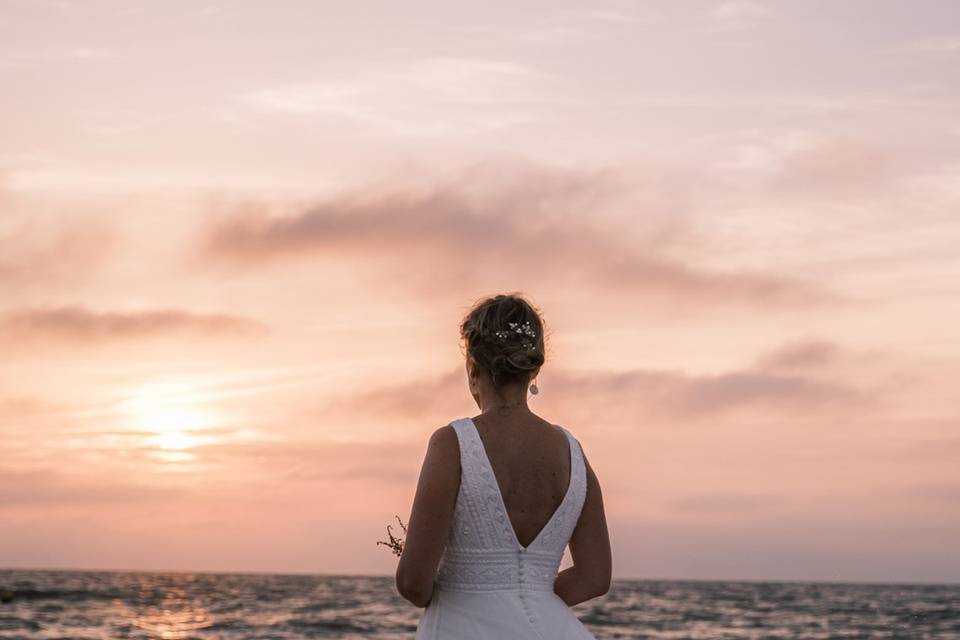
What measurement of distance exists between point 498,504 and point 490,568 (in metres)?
0.21

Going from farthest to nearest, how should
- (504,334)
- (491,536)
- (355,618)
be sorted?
1. (355,618)
2. (491,536)
3. (504,334)

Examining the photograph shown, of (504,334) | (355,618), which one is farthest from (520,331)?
(355,618)

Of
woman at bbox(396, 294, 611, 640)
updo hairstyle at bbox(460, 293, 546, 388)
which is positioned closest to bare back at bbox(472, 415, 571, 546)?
woman at bbox(396, 294, 611, 640)

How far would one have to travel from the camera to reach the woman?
3541 mm

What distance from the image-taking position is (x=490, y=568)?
144 inches

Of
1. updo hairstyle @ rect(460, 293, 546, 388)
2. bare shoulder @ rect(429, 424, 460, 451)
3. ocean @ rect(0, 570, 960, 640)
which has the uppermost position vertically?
updo hairstyle @ rect(460, 293, 546, 388)

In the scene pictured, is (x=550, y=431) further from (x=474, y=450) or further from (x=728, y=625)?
(x=728, y=625)

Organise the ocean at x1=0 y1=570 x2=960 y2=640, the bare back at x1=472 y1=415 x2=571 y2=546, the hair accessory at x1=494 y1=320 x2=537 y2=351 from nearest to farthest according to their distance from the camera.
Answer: the hair accessory at x1=494 y1=320 x2=537 y2=351 < the bare back at x1=472 y1=415 x2=571 y2=546 < the ocean at x1=0 y1=570 x2=960 y2=640

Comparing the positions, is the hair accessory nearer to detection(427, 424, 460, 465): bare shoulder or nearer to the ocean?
detection(427, 424, 460, 465): bare shoulder

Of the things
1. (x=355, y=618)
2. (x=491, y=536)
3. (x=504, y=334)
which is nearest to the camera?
(x=504, y=334)

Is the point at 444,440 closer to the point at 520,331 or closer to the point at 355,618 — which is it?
the point at 520,331

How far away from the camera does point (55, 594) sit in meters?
46.1

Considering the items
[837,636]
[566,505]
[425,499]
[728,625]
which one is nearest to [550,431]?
[566,505]

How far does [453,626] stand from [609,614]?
117 feet
